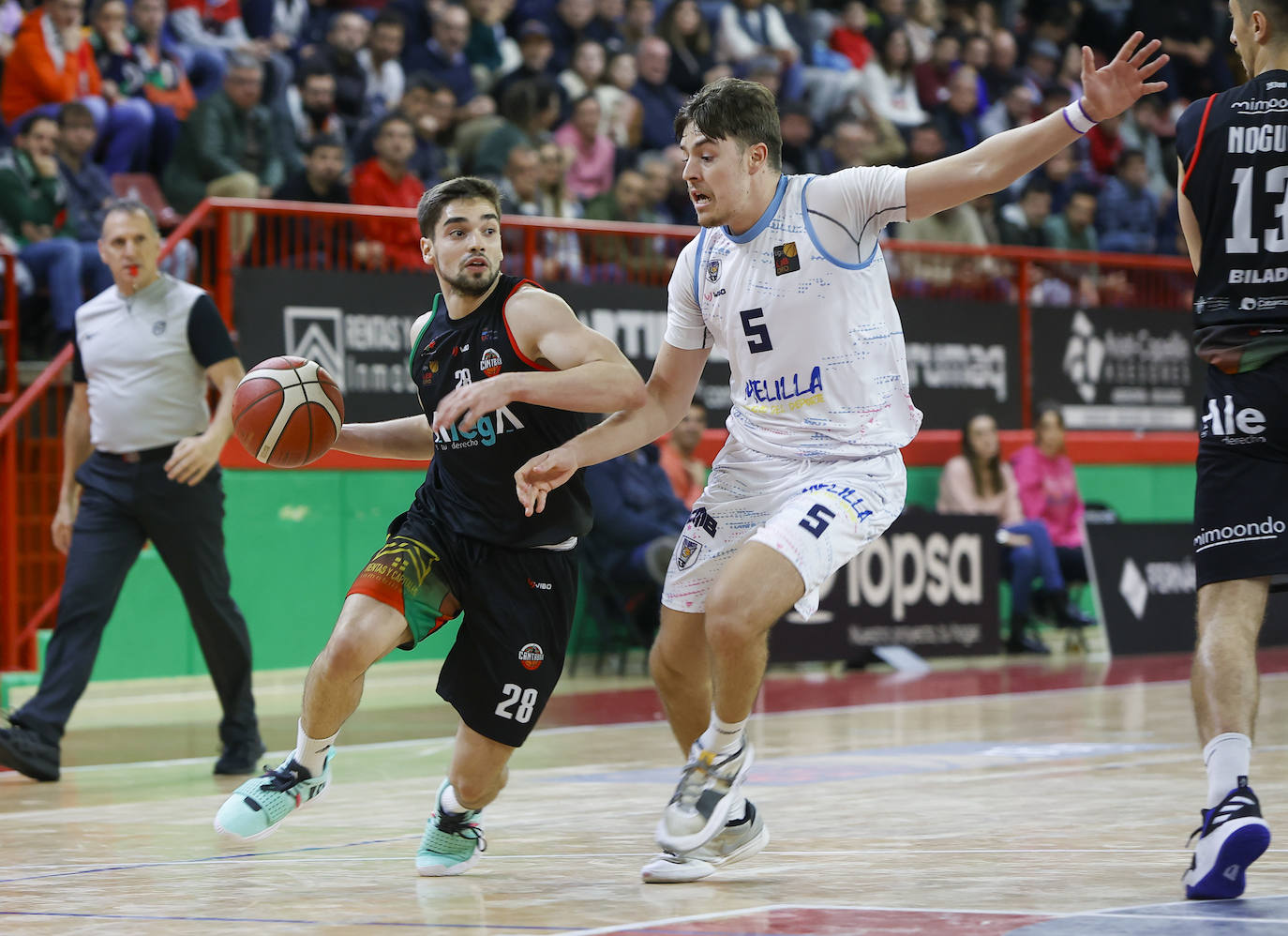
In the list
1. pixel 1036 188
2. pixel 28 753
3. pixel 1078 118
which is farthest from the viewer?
pixel 1036 188

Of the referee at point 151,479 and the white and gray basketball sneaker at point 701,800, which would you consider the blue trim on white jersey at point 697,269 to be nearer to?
the white and gray basketball sneaker at point 701,800

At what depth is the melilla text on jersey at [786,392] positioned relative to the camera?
561 cm

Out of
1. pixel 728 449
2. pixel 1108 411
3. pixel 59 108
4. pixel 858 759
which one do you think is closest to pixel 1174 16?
pixel 1108 411

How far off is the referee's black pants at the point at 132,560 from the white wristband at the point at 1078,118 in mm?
4900

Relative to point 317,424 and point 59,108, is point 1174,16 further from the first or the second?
point 317,424

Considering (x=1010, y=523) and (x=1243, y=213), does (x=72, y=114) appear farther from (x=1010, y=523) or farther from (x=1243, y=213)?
(x=1243, y=213)

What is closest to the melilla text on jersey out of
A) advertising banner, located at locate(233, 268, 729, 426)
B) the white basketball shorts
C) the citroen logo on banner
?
the white basketball shorts

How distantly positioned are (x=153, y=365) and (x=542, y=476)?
13.1 feet

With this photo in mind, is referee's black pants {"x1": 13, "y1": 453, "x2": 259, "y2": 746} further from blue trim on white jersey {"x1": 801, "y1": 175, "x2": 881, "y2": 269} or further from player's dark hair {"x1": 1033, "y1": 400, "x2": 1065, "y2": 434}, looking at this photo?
player's dark hair {"x1": 1033, "y1": 400, "x2": 1065, "y2": 434}

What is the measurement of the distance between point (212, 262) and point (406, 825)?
21.8ft

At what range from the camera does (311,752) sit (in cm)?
557

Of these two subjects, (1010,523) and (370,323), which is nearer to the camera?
(370,323)

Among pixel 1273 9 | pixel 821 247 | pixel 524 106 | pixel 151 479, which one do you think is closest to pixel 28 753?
pixel 151 479

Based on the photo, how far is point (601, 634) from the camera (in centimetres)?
1388
